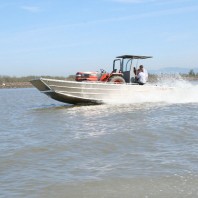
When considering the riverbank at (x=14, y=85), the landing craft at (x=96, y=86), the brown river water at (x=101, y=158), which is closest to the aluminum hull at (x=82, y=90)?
the landing craft at (x=96, y=86)

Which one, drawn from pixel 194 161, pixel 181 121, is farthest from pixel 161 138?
pixel 181 121

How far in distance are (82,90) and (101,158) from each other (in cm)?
1072

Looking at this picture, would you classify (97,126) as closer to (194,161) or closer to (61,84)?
(194,161)

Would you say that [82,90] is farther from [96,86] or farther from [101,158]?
[101,158]

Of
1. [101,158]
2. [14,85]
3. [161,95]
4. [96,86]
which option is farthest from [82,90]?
[14,85]

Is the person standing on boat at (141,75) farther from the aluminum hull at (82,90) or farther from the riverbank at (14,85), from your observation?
the riverbank at (14,85)

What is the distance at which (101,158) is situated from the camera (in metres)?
7.36

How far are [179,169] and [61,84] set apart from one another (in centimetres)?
1176

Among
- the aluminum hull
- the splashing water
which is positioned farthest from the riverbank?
the aluminum hull

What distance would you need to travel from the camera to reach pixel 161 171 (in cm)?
629

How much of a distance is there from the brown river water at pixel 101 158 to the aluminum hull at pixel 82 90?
187 inches

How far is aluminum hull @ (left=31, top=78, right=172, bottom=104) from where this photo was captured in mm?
17609

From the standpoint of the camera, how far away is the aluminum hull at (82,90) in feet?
57.8

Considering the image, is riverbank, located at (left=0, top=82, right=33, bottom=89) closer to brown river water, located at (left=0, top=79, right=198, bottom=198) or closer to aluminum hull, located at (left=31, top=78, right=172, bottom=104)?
aluminum hull, located at (left=31, top=78, right=172, bottom=104)
